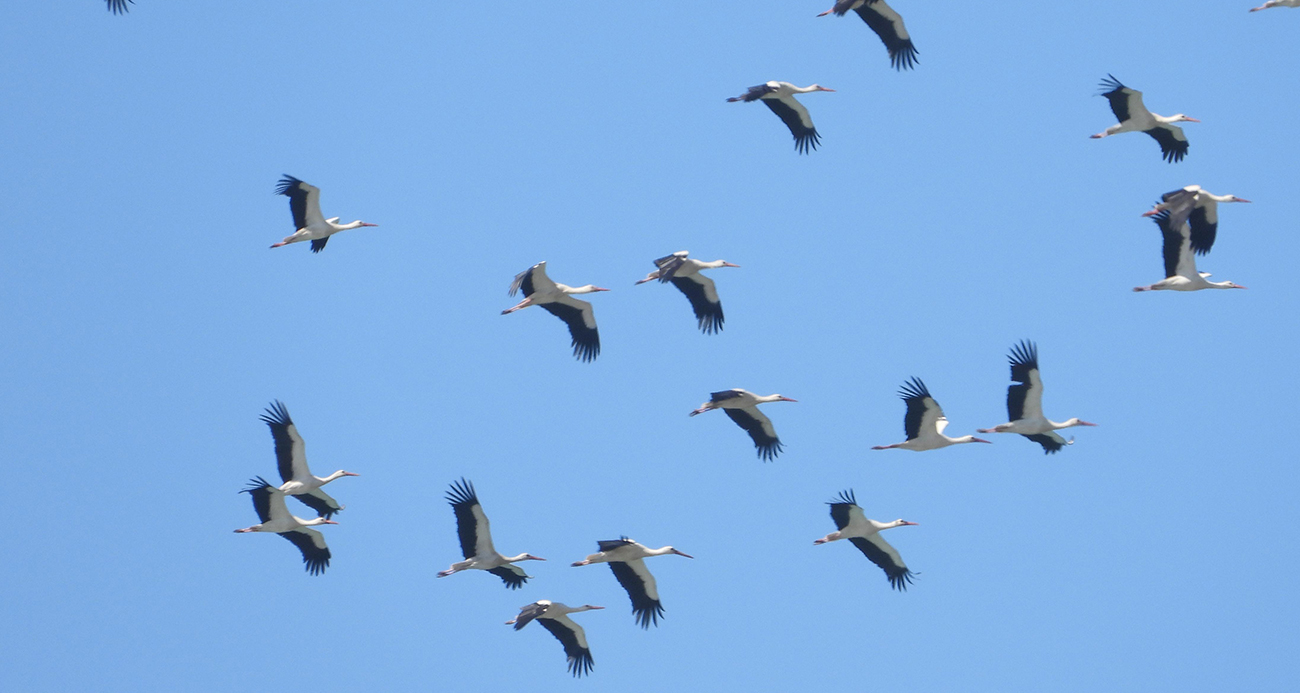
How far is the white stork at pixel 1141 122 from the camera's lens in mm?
26297

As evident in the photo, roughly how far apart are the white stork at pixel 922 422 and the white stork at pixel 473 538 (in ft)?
18.5

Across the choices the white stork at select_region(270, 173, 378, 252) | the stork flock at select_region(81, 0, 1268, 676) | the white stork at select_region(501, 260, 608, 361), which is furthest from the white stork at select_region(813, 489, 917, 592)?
the white stork at select_region(270, 173, 378, 252)

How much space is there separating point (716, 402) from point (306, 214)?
6984mm

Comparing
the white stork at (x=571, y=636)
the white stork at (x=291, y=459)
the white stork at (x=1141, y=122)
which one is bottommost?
the white stork at (x=571, y=636)

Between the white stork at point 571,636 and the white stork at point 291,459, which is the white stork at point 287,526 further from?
the white stork at point 571,636

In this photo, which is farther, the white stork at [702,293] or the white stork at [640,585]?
the white stork at [702,293]

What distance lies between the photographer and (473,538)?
25.0 meters

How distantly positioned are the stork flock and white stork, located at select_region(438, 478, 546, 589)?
0.07ft

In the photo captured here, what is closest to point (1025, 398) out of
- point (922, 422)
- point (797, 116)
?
point (922, 422)

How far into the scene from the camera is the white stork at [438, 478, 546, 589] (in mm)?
24609

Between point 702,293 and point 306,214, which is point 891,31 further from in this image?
point 306,214

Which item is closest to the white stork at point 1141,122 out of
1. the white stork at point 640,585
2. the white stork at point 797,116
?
the white stork at point 797,116

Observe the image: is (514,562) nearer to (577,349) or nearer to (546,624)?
(546,624)

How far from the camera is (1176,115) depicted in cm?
2692
